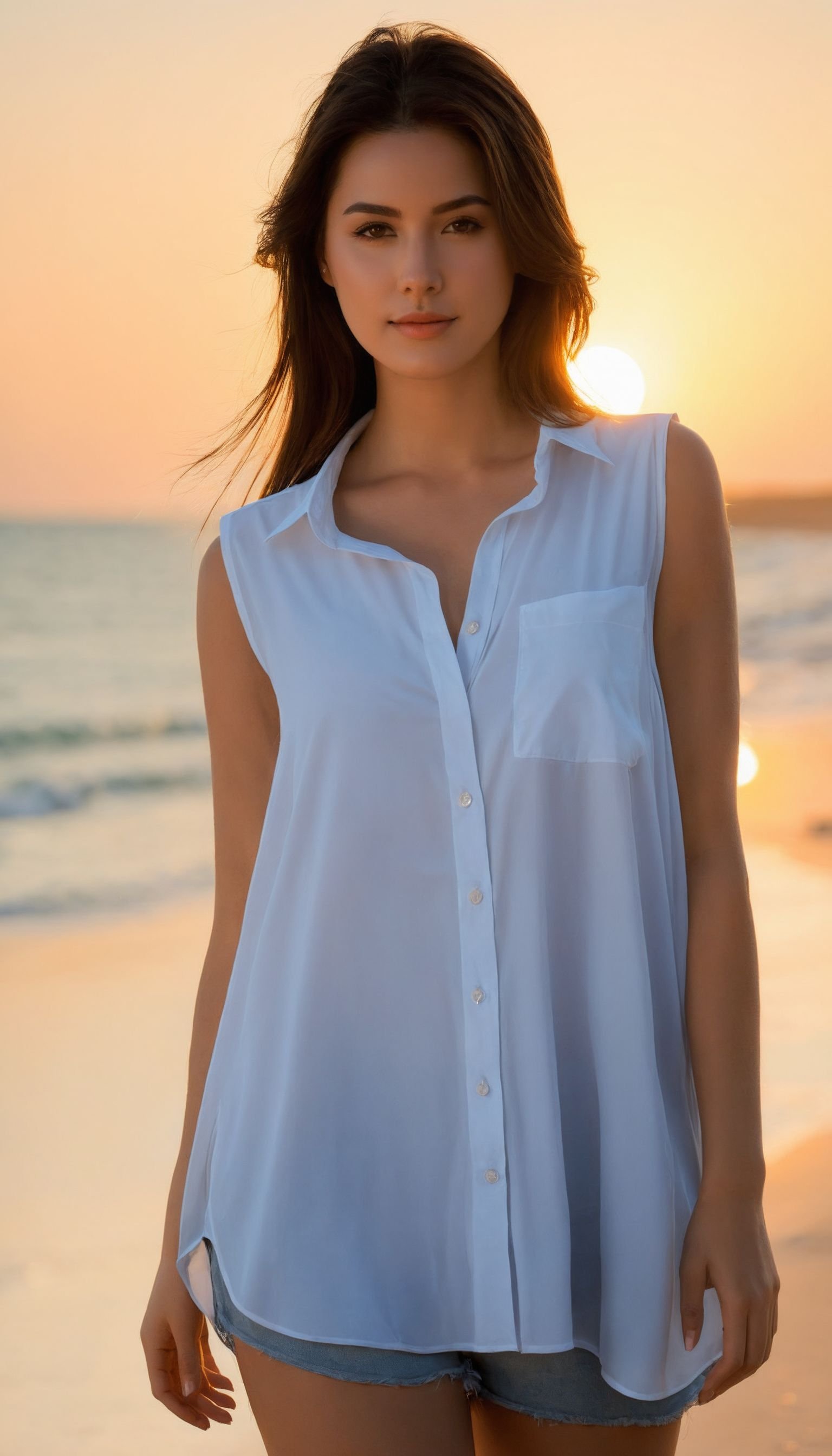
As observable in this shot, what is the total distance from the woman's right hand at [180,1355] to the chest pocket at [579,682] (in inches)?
32.5

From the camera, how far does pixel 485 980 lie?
163cm

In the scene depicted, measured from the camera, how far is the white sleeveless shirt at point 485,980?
162 centimetres

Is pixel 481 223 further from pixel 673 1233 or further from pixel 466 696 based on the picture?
pixel 673 1233

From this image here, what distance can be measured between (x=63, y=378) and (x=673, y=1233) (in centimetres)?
1657

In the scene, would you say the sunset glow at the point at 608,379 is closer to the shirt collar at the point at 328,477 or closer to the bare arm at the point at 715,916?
the shirt collar at the point at 328,477

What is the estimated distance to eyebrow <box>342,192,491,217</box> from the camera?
1845 mm

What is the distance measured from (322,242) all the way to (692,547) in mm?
716

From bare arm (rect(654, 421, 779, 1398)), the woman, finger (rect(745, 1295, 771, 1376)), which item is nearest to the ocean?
the woman

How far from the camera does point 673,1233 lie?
1629mm

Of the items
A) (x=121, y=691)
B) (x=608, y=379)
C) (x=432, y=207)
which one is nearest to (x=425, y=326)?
(x=432, y=207)

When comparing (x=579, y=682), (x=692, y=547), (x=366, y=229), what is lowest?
(x=579, y=682)

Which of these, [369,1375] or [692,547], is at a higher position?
[692,547]

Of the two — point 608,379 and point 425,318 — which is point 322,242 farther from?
point 608,379

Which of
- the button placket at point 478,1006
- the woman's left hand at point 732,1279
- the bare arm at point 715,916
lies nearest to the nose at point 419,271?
the bare arm at point 715,916
